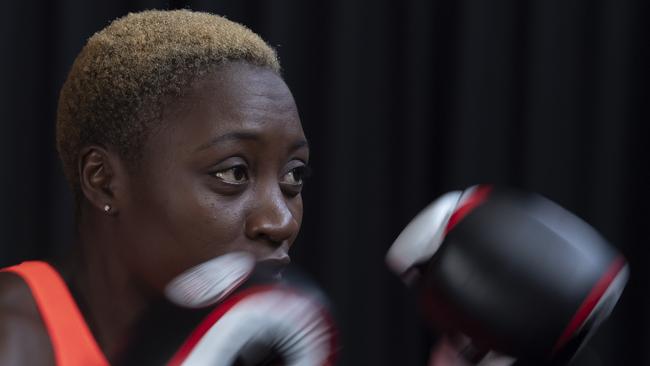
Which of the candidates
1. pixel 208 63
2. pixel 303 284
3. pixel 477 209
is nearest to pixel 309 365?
pixel 303 284

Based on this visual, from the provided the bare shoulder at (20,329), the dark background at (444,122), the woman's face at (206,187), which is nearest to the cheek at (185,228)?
the woman's face at (206,187)

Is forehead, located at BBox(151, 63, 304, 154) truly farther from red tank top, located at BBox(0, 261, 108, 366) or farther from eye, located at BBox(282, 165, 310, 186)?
red tank top, located at BBox(0, 261, 108, 366)

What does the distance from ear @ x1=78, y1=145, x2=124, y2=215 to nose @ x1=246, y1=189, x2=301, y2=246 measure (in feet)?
0.44

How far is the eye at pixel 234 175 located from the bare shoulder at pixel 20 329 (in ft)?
0.67

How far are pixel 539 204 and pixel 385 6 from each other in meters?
0.82

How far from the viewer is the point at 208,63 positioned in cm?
85

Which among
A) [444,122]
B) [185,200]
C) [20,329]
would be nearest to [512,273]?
[185,200]

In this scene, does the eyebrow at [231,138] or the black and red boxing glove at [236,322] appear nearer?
the black and red boxing glove at [236,322]

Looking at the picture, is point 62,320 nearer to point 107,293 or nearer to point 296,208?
point 107,293

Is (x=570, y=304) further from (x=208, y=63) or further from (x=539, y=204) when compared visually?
(x=208, y=63)

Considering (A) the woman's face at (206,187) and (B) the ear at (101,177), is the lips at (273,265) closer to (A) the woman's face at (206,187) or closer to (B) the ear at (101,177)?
(A) the woman's face at (206,187)

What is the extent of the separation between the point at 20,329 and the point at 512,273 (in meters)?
0.42

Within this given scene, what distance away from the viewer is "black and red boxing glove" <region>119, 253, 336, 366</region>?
0.65 metres

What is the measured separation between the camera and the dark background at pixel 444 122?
4.98 ft
